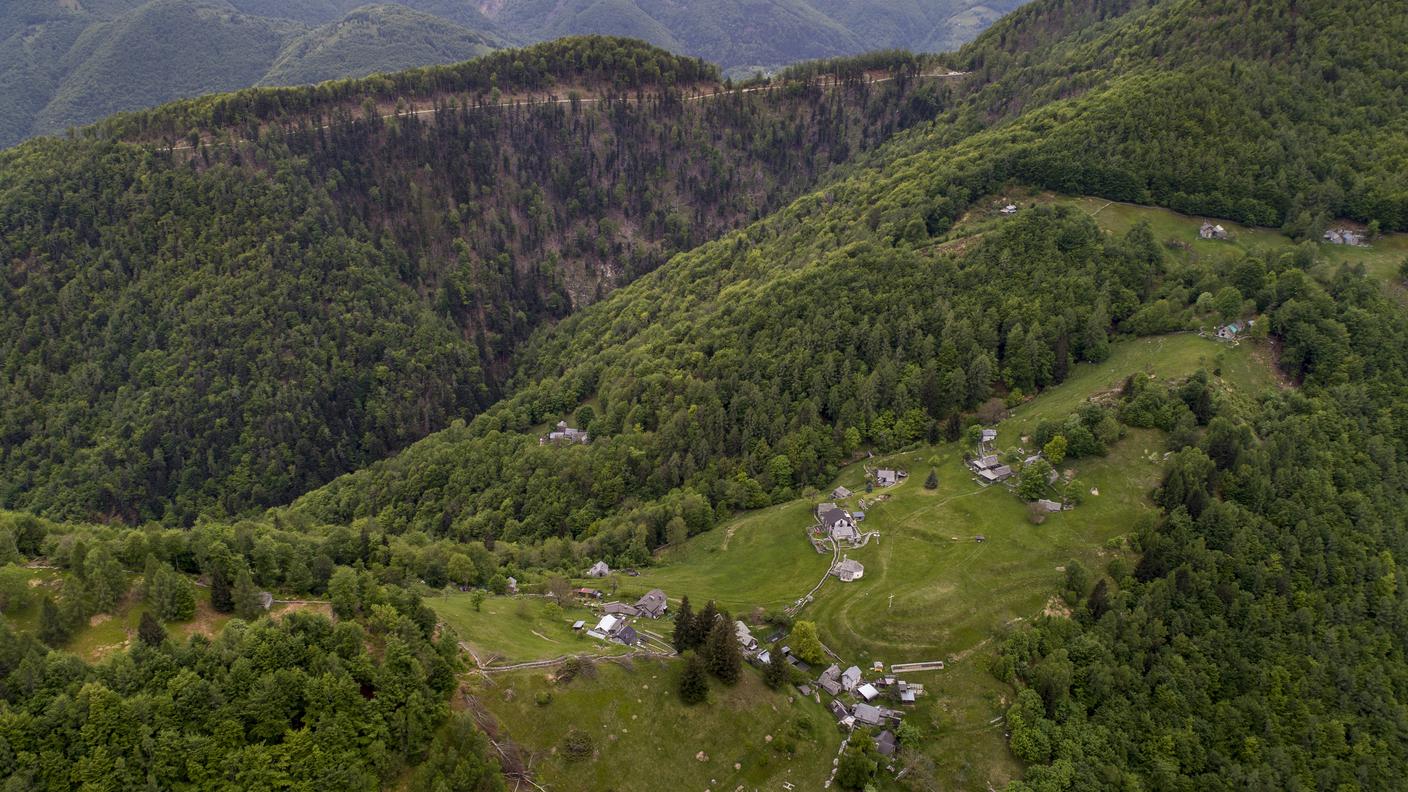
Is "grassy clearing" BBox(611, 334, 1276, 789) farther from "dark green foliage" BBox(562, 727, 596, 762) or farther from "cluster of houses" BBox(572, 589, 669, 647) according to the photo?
"dark green foliage" BBox(562, 727, 596, 762)

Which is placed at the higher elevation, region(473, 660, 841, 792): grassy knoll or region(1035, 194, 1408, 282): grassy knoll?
region(1035, 194, 1408, 282): grassy knoll

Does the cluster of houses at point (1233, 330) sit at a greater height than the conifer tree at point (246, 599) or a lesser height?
greater

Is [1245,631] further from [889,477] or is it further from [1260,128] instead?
[1260,128]

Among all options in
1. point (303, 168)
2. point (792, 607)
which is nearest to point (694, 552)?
point (792, 607)

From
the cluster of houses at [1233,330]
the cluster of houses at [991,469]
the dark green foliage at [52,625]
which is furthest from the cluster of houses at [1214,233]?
the dark green foliage at [52,625]

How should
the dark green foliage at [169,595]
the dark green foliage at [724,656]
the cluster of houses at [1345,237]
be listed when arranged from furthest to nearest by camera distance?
the cluster of houses at [1345,237], the dark green foliage at [724,656], the dark green foliage at [169,595]

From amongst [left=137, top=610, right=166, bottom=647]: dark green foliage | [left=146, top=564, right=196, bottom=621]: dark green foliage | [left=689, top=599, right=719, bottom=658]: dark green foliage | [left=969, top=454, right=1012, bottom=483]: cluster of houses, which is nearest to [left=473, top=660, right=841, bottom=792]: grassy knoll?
[left=689, top=599, right=719, bottom=658]: dark green foliage

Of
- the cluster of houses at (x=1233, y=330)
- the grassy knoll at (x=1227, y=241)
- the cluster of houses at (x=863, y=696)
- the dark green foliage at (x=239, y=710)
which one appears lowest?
the cluster of houses at (x=863, y=696)

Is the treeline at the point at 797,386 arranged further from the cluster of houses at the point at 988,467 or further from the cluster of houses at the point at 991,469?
the cluster of houses at the point at 991,469
